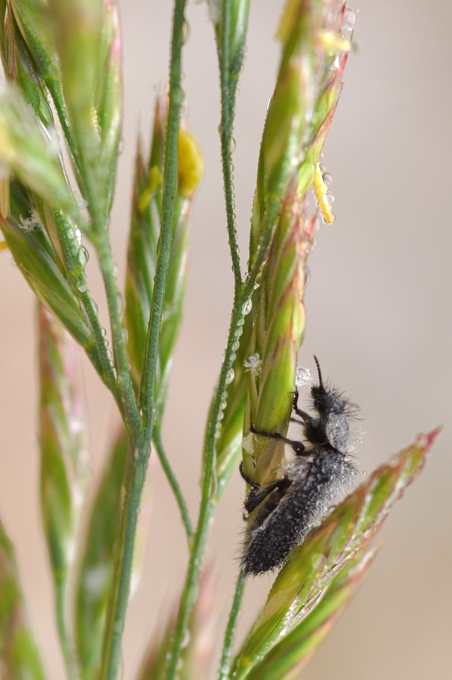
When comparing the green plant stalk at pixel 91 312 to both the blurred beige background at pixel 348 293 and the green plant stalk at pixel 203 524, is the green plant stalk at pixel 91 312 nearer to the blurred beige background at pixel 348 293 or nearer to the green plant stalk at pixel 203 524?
the green plant stalk at pixel 203 524

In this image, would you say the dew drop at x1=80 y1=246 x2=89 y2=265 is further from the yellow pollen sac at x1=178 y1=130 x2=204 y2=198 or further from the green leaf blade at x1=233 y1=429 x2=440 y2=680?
the green leaf blade at x1=233 y1=429 x2=440 y2=680

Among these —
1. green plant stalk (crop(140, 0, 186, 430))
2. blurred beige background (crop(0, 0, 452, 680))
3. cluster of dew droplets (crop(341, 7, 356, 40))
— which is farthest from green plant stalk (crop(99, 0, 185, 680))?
blurred beige background (crop(0, 0, 452, 680))

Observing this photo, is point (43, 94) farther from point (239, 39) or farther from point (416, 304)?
point (416, 304)

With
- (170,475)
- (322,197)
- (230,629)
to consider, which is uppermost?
(322,197)

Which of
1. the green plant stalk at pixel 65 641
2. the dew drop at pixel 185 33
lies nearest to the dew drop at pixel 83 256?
the dew drop at pixel 185 33

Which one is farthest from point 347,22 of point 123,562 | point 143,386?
point 123,562

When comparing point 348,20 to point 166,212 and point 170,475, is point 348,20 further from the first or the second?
point 170,475
